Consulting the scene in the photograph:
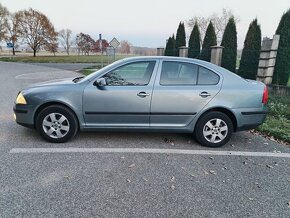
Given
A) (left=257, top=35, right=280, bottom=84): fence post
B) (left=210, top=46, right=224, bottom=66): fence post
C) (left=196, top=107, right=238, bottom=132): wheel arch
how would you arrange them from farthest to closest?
(left=210, top=46, right=224, bottom=66): fence post, (left=257, top=35, right=280, bottom=84): fence post, (left=196, top=107, right=238, bottom=132): wheel arch

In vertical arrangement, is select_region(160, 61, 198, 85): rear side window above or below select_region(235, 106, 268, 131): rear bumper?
above

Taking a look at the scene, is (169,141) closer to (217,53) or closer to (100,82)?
(100,82)

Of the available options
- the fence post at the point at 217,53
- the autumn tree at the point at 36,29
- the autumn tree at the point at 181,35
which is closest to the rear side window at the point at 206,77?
the fence post at the point at 217,53

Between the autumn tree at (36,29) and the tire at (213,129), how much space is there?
174ft

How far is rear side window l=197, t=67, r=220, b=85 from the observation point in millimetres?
4125

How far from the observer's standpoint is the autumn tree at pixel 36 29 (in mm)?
47531

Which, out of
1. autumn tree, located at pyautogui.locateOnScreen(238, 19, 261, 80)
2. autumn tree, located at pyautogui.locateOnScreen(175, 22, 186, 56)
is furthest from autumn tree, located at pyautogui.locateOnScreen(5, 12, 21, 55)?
autumn tree, located at pyautogui.locateOnScreen(238, 19, 261, 80)

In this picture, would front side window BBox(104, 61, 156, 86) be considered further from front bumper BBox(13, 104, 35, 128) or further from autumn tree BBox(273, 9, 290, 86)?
autumn tree BBox(273, 9, 290, 86)

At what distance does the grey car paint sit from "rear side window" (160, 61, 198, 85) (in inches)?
3.5

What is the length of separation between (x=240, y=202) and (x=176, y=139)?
2002 mm

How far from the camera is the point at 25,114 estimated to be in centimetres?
404

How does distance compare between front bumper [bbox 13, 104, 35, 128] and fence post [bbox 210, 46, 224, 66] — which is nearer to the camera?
front bumper [bbox 13, 104, 35, 128]

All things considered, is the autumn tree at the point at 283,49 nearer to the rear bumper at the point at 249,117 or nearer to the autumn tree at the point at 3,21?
the rear bumper at the point at 249,117

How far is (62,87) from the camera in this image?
4.00 m
